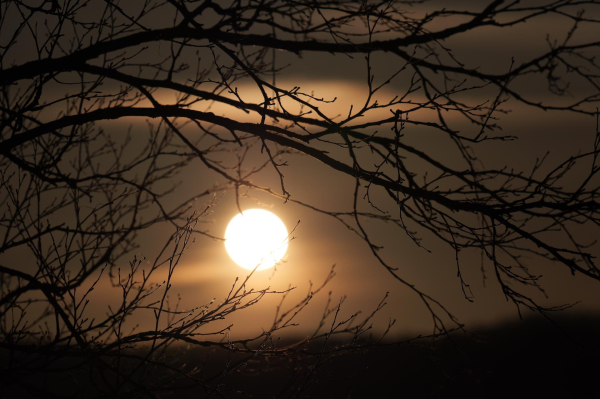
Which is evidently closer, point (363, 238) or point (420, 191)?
point (420, 191)

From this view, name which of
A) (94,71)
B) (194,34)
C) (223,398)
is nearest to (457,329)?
(223,398)

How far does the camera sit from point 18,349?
397 centimetres

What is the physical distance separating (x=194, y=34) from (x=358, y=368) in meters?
3.14

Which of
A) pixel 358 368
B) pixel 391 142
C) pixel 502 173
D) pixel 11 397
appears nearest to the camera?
pixel 502 173

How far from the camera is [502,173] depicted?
370 centimetres

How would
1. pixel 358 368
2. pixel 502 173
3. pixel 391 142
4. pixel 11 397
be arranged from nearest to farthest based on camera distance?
pixel 502 173 → pixel 391 142 → pixel 11 397 → pixel 358 368

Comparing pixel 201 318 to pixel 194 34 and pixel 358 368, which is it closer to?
pixel 358 368

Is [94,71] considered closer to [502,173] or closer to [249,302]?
[249,302]

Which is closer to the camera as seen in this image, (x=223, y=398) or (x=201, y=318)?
(x=223, y=398)

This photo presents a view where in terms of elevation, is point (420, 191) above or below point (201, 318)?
above

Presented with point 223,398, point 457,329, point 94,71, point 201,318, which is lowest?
point 223,398

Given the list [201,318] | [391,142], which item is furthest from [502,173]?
[201,318]

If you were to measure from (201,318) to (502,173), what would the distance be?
2383 millimetres

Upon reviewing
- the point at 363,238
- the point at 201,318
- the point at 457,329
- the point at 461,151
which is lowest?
the point at 457,329
